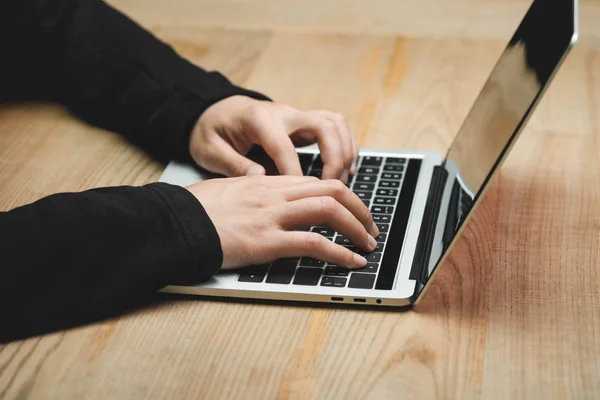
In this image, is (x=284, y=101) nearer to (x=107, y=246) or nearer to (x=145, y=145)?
(x=145, y=145)

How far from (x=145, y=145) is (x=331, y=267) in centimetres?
42

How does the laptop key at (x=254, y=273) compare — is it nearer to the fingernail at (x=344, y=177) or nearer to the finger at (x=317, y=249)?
the finger at (x=317, y=249)

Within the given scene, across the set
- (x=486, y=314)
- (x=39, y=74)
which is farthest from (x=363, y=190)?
(x=39, y=74)

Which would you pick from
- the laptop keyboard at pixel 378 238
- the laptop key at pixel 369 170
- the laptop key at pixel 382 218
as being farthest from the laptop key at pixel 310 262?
the laptop key at pixel 369 170

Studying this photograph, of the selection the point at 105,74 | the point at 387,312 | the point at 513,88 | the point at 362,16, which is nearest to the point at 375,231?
the point at 387,312

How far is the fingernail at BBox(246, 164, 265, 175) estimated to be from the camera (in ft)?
3.56

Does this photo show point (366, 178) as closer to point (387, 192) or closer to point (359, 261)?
point (387, 192)

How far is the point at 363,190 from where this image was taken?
1.08 m

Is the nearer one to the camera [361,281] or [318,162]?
[361,281]

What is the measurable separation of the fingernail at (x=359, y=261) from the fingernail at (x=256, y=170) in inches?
8.6

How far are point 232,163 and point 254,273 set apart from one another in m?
0.22

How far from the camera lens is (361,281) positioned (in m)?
0.91

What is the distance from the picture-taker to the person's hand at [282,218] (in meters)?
0.93

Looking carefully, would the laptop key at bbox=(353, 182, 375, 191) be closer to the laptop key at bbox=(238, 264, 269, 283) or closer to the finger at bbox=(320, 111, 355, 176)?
the finger at bbox=(320, 111, 355, 176)
